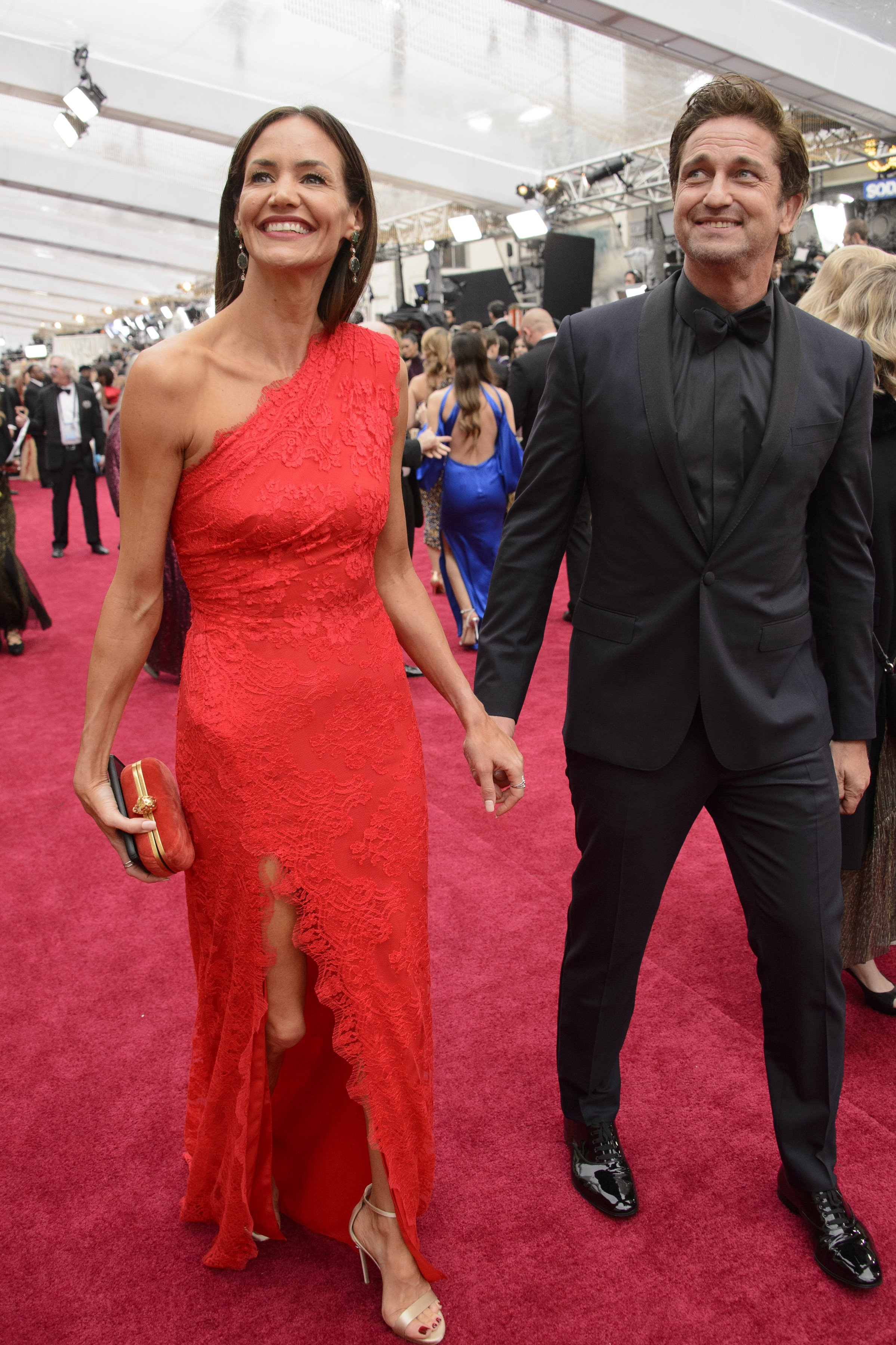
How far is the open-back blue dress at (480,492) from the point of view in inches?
221

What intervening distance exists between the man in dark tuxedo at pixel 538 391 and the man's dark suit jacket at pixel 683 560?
3.75m

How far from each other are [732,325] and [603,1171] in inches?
59.9

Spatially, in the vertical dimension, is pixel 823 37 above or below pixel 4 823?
above

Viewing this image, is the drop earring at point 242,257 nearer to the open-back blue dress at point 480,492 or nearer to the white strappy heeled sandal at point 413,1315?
the white strappy heeled sandal at point 413,1315

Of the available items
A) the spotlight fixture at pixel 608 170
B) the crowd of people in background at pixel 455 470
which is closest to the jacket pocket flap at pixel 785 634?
the crowd of people in background at pixel 455 470

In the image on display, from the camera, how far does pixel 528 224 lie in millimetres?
15547

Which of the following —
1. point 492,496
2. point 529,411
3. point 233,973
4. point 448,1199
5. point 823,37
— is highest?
point 823,37

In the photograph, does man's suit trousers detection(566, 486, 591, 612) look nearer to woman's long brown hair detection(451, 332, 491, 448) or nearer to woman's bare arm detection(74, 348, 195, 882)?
woman's long brown hair detection(451, 332, 491, 448)

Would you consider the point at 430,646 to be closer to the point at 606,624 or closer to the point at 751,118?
the point at 606,624

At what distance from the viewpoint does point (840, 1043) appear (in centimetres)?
182

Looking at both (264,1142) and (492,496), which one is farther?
(492,496)

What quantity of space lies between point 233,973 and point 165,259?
26010 millimetres

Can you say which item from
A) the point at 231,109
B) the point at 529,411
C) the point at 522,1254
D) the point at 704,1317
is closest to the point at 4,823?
the point at 522,1254

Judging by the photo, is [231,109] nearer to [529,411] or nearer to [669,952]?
[529,411]
